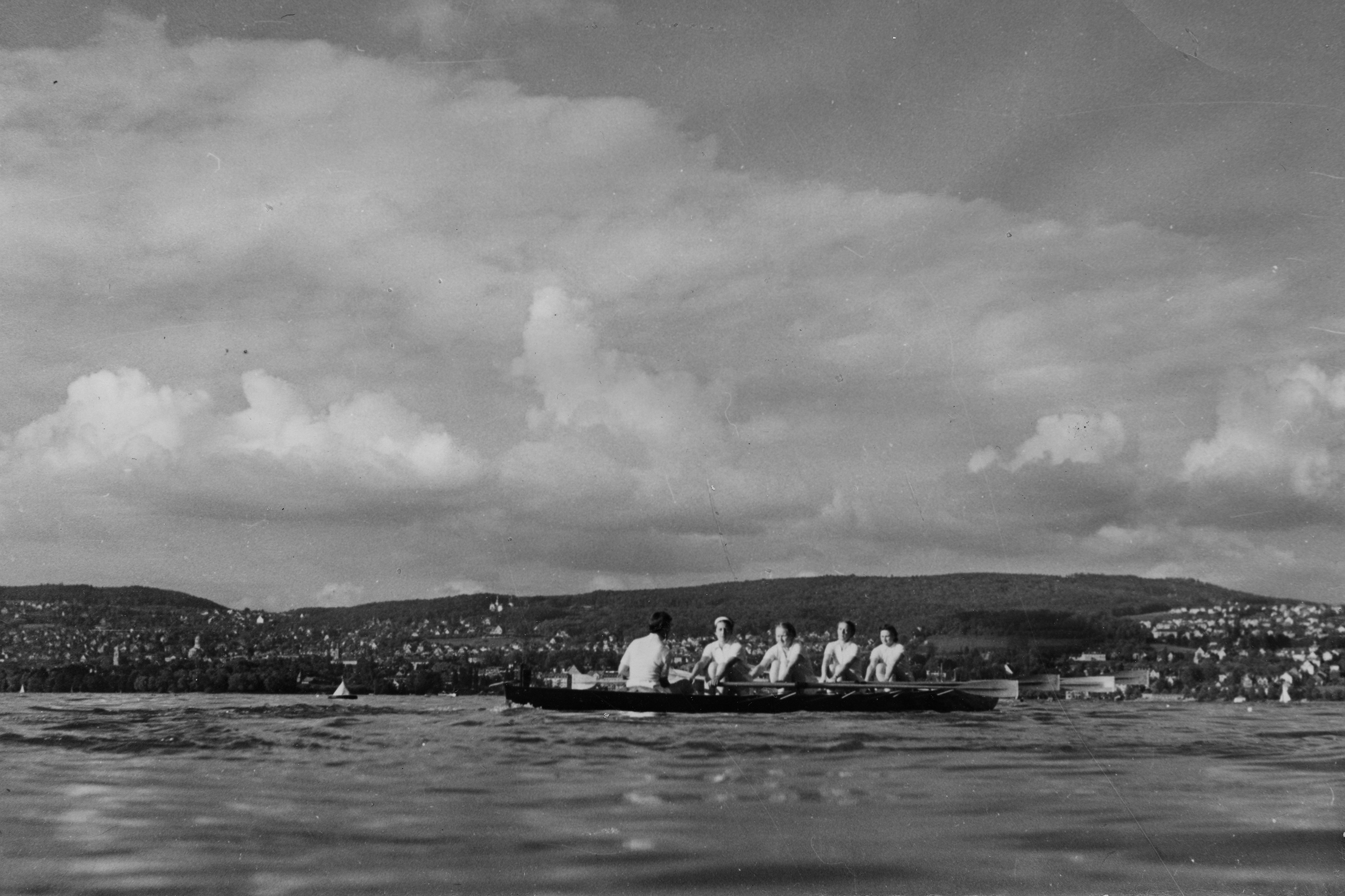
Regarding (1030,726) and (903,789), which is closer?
(903,789)

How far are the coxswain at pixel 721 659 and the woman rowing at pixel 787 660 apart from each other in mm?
628

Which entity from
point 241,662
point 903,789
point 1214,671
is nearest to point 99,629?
point 241,662

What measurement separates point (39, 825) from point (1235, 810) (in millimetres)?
8259

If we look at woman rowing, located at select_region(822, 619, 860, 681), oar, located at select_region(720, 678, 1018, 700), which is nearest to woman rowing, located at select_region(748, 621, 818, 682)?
oar, located at select_region(720, 678, 1018, 700)

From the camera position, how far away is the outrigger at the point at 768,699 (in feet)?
57.4

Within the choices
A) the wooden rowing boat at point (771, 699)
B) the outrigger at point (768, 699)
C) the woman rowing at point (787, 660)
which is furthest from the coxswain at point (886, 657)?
the woman rowing at point (787, 660)

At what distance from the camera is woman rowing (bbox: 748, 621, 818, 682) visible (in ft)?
62.3

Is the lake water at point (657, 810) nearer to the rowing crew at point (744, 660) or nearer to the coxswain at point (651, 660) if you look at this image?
the coxswain at point (651, 660)

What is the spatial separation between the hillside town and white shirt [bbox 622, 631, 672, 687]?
4.82m

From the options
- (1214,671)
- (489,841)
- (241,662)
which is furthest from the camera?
(1214,671)

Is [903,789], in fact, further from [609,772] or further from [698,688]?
[698,688]

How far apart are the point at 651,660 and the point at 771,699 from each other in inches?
82.2

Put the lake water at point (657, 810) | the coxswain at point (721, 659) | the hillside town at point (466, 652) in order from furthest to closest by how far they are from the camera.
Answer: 1. the hillside town at point (466, 652)
2. the coxswain at point (721, 659)
3. the lake water at point (657, 810)

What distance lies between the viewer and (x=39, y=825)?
754cm
